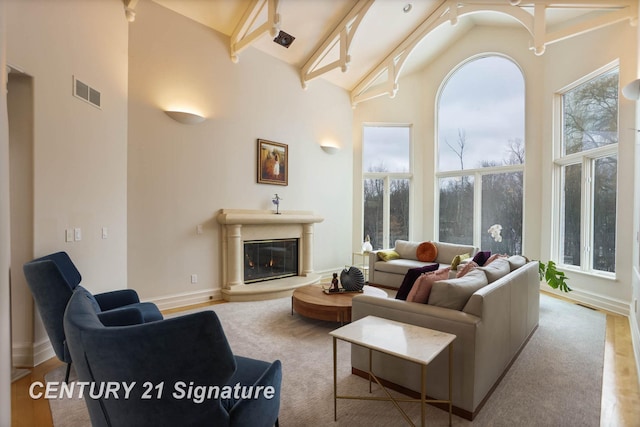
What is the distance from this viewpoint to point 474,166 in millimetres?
6461

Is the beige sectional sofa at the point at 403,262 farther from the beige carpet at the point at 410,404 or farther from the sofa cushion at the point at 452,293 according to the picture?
the sofa cushion at the point at 452,293

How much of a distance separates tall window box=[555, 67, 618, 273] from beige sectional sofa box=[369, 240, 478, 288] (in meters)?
1.50

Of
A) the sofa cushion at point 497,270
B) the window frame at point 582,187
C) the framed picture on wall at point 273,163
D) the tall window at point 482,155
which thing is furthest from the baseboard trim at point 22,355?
the window frame at point 582,187

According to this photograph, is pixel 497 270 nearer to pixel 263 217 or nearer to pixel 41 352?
pixel 263 217

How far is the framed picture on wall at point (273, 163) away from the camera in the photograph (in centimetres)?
531

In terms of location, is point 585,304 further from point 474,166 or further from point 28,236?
point 28,236

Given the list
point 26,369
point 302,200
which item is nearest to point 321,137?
point 302,200

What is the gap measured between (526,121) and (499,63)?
1371 mm

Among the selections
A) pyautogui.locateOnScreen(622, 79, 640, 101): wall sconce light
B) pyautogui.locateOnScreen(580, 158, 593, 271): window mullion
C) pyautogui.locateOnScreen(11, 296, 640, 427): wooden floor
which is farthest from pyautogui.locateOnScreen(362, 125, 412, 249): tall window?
pyautogui.locateOnScreen(622, 79, 640, 101): wall sconce light

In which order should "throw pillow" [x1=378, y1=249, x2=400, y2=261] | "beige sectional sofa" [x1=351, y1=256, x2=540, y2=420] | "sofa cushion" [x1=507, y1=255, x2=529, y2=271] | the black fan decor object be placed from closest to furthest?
"beige sectional sofa" [x1=351, y1=256, x2=540, y2=420]
"sofa cushion" [x1=507, y1=255, x2=529, y2=271]
the black fan decor object
"throw pillow" [x1=378, y1=249, x2=400, y2=261]

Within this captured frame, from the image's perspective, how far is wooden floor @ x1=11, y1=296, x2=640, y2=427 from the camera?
2.02m

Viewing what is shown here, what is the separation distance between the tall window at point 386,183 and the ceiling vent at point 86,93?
510cm

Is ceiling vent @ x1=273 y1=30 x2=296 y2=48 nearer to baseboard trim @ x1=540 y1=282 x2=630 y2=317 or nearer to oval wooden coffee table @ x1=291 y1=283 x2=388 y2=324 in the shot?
oval wooden coffee table @ x1=291 y1=283 x2=388 y2=324

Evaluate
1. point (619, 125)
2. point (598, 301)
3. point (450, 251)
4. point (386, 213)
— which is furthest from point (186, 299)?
point (619, 125)
